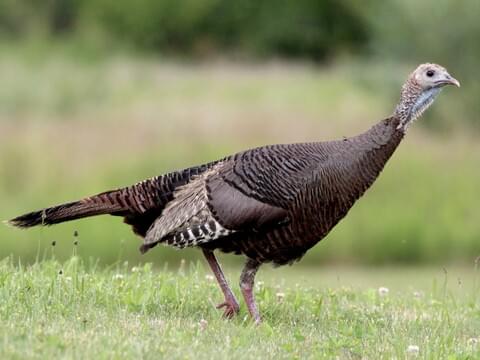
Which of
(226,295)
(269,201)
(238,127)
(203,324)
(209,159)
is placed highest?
(238,127)

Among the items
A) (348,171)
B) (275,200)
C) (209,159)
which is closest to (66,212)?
(275,200)

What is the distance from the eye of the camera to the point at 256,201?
7.30m

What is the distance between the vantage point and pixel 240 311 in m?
7.64

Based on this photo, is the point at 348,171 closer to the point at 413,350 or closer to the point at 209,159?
the point at 413,350

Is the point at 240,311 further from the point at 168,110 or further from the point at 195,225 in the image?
the point at 168,110

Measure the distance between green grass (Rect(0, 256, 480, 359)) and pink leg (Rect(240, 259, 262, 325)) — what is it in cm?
10

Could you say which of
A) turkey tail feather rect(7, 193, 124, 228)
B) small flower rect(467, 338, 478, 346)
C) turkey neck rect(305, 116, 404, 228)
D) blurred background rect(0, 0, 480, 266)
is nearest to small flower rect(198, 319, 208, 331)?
turkey neck rect(305, 116, 404, 228)

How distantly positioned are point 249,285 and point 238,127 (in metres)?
12.2

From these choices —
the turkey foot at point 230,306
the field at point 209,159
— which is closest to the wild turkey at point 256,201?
the turkey foot at point 230,306

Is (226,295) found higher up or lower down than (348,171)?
lower down

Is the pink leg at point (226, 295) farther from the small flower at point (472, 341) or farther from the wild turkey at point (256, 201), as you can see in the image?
the small flower at point (472, 341)

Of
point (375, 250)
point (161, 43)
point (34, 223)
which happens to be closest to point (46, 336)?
point (34, 223)

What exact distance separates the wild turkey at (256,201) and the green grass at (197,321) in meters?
0.37

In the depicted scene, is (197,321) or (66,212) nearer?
(197,321)
